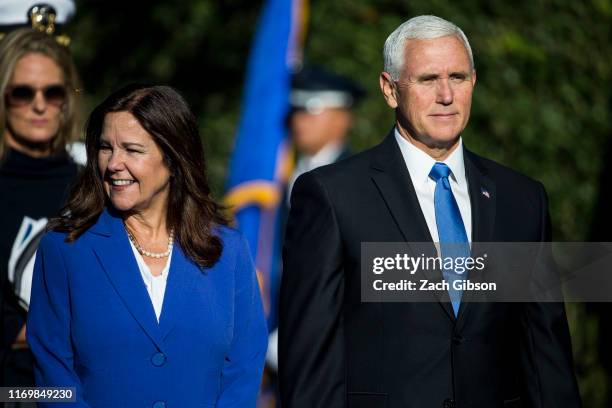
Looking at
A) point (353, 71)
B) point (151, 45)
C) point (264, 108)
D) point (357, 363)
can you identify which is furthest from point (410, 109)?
point (151, 45)

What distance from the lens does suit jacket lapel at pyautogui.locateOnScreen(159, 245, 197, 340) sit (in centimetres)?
387

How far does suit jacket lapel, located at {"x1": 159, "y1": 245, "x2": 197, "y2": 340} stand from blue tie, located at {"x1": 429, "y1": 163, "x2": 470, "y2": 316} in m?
0.77

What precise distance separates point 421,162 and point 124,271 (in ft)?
3.25

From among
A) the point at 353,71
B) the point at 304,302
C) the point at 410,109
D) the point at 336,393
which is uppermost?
the point at 353,71

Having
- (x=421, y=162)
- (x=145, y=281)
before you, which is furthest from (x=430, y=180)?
(x=145, y=281)

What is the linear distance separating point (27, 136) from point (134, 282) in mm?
1364

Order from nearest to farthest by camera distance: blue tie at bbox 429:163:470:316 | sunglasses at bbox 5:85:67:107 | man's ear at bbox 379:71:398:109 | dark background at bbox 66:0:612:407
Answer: blue tie at bbox 429:163:470:316
man's ear at bbox 379:71:398:109
sunglasses at bbox 5:85:67:107
dark background at bbox 66:0:612:407

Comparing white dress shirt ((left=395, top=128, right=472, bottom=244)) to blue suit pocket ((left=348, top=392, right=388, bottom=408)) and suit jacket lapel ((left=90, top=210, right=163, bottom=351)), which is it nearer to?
blue suit pocket ((left=348, top=392, right=388, bottom=408))

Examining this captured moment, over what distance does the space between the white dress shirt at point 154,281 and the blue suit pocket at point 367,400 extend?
66 centimetres

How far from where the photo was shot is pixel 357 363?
387 centimetres

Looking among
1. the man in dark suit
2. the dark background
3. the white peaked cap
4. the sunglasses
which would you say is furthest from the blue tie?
the dark background

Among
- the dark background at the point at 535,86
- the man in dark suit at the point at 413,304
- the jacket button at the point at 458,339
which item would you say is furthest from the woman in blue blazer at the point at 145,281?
the dark background at the point at 535,86

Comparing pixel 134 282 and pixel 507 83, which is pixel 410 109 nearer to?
pixel 134 282

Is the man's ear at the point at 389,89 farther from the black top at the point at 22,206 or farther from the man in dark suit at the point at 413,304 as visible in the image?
the black top at the point at 22,206
